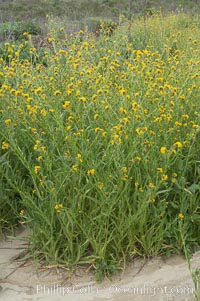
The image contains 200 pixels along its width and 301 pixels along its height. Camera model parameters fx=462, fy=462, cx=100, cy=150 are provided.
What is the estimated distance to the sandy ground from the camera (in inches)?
93.2

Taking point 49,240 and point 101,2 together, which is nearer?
point 49,240

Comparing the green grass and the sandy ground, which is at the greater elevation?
the green grass

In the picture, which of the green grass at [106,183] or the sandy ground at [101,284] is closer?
the sandy ground at [101,284]

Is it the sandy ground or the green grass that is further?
the green grass

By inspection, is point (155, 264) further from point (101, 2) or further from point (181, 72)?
point (101, 2)

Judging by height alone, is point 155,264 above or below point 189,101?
below

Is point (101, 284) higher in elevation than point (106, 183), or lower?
lower

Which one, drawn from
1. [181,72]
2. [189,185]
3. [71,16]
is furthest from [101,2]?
[189,185]

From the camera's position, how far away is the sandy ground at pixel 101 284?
2.37 metres

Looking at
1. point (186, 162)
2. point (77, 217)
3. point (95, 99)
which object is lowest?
point (77, 217)

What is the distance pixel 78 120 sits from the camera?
297 cm

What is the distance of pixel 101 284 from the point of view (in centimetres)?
247

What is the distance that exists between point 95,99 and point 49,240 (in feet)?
3.09

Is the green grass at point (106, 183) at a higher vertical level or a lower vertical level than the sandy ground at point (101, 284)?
higher
